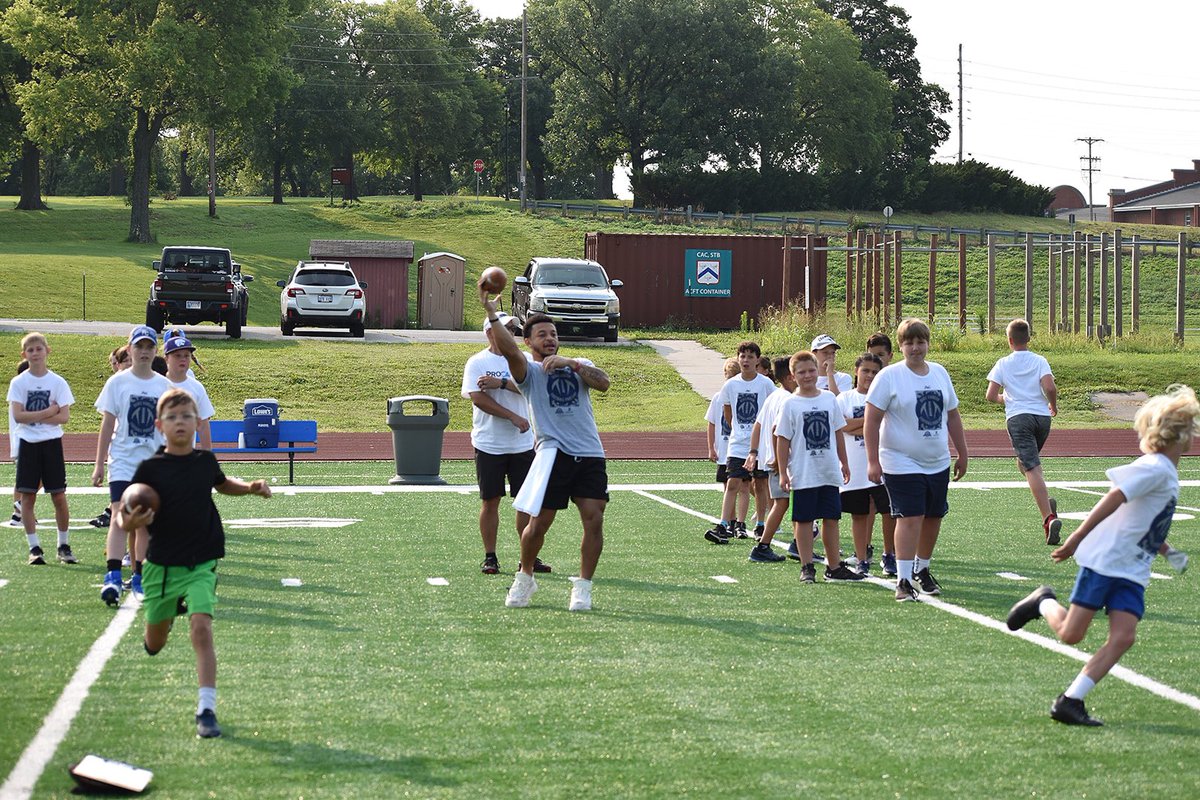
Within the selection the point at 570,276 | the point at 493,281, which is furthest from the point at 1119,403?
the point at 493,281

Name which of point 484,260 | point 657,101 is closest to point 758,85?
point 657,101

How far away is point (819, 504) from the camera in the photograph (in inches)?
427

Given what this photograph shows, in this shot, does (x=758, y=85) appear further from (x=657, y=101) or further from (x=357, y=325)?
(x=357, y=325)

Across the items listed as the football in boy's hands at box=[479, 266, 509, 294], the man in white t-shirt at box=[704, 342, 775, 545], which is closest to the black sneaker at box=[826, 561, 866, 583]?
the man in white t-shirt at box=[704, 342, 775, 545]

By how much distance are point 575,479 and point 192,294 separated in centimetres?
2700

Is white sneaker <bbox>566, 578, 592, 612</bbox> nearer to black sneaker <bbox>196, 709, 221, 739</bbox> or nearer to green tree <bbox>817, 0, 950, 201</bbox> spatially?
black sneaker <bbox>196, 709, 221, 739</bbox>

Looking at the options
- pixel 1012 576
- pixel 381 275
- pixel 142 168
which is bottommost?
pixel 1012 576

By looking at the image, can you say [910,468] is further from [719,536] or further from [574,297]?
[574,297]

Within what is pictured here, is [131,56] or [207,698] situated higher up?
[131,56]

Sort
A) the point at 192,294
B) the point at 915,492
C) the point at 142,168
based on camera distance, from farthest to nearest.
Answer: the point at 142,168
the point at 192,294
the point at 915,492

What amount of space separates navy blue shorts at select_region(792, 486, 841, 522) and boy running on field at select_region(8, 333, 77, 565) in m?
5.62

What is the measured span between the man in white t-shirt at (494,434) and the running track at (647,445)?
38.0ft

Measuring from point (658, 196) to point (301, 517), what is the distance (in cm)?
6892

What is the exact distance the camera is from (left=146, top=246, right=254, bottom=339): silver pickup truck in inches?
1364
